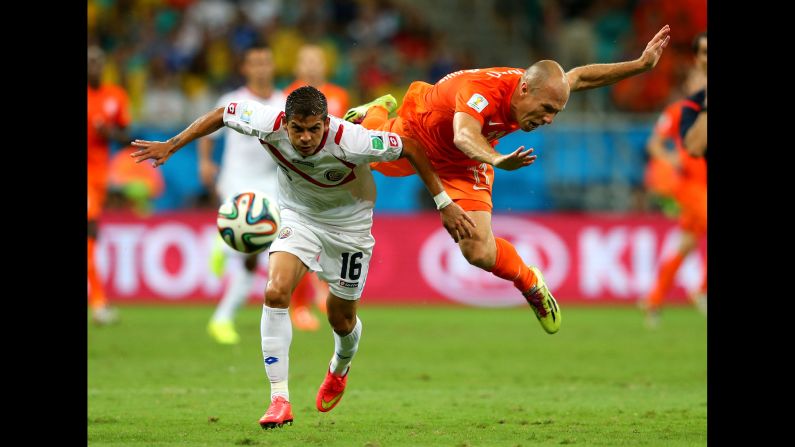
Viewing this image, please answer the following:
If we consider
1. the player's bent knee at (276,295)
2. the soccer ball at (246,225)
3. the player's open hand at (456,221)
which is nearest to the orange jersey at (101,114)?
the soccer ball at (246,225)

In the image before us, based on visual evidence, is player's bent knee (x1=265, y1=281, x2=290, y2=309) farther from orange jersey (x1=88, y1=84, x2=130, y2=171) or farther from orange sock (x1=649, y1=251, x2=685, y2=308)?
orange sock (x1=649, y1=251, x2=685, y2=308)

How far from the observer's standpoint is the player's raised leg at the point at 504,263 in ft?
25.5

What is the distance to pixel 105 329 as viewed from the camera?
42.9 feet

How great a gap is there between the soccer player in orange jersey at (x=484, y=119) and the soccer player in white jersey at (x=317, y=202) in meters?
0.54

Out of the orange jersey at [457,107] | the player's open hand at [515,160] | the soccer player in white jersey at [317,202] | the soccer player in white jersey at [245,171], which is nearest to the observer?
the player's open hand at [515,160]

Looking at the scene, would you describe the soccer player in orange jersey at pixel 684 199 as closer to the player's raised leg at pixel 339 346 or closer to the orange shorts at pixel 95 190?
the player's raised leg at pixel 339 346

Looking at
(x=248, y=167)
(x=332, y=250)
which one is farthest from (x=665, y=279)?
(x=332, y=250)

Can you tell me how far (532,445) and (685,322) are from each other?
853 centimetres

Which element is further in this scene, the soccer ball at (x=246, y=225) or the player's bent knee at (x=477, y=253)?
the soccer ball at (x=246, y=225)

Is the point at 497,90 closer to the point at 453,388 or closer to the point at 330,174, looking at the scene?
the point at 330,174

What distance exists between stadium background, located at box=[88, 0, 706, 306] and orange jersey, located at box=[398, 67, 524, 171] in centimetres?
780

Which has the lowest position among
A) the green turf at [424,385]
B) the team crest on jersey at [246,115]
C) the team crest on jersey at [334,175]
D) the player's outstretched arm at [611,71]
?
the green turf at [424,385]

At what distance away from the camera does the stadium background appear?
16.1m

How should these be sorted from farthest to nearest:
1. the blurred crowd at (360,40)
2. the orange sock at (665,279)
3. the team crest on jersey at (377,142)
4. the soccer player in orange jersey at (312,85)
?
the blurred crowd at (360,40)
the orange sock at (665,279)
the soccer player in orange jersey at (312,85)
the team crest on jersey at (377,142)
